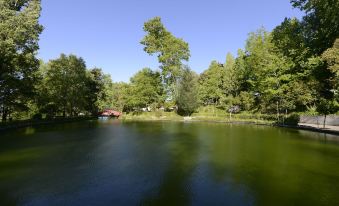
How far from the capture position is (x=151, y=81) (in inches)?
2729

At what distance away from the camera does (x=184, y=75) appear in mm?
62719

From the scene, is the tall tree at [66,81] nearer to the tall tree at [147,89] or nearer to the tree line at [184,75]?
the tree line at [184,75]

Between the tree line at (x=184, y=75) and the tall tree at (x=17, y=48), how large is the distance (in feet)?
0.34

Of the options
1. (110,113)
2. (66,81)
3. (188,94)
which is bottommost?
(110,113)

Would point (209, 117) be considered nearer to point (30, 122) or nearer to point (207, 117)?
point (207, 117)

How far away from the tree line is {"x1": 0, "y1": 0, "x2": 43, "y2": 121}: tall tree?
10 centimetres

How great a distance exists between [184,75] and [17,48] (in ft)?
114

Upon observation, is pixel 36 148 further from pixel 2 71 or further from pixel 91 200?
Answer: pixel 2 71

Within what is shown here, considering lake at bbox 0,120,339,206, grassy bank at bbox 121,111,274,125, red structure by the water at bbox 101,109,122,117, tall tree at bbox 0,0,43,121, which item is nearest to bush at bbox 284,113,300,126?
grassy bank at bbox 121,111,274,125

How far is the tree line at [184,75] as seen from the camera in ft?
110

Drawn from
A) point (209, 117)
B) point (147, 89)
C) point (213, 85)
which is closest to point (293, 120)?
point (209, 117)

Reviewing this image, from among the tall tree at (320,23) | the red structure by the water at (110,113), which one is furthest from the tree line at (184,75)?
the red structure by the water at (110,113)

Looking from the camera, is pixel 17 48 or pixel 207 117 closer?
pixel 17 48

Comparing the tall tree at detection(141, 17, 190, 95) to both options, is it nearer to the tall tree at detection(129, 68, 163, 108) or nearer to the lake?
the tall tree at detection(129, 68, 163, 108)
